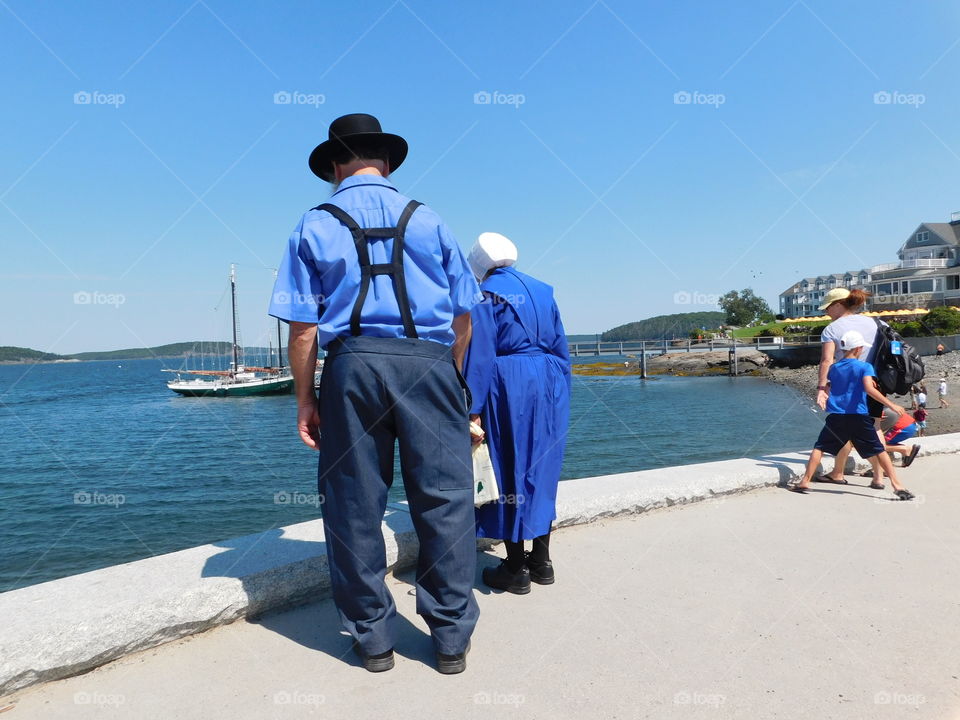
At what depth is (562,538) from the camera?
382cm

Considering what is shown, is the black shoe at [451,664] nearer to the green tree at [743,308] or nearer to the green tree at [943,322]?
the green tree at [943,322]

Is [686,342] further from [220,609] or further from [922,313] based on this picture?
[220,609]

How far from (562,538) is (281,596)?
1678mm

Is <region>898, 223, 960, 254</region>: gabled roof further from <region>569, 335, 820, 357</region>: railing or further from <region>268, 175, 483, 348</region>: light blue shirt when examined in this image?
<region>268, 175, 483, 348</region>: light blue shirt

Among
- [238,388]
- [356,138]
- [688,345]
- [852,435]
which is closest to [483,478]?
[356,138]

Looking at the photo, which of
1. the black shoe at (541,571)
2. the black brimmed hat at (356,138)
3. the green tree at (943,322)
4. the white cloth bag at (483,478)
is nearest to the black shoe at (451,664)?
the white cloth bag at (483,478)

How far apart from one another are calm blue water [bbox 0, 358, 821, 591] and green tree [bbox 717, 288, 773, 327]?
81026 mm

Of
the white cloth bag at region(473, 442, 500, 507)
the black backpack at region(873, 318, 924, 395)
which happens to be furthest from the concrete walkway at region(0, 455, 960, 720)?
the black backpack at region(873, 318, 924, 395)

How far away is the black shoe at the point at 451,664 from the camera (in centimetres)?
232

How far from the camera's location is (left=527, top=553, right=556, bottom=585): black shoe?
318cm

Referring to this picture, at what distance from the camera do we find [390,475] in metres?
2.52

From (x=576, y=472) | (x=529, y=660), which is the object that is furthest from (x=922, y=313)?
(x=529, y=660)

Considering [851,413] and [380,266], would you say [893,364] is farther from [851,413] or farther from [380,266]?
[380,266]

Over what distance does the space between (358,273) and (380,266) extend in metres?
0.08
